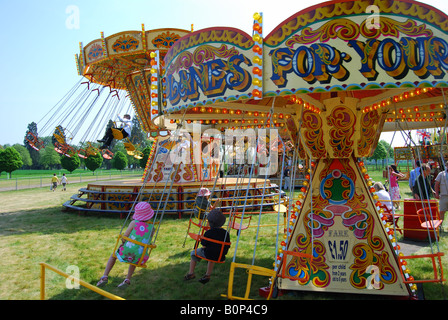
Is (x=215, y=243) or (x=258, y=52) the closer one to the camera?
(x=258, y=52)

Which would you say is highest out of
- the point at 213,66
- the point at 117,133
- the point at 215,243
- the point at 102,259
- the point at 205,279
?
the point at 213,66

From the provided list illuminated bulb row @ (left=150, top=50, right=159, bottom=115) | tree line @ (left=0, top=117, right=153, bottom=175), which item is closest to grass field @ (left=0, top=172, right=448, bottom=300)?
illuminated bulb row @ (left=150, top=50, right=159, bottom=115)

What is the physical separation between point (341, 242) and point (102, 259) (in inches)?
161

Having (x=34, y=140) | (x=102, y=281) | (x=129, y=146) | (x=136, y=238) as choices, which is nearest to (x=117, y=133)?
(x=129, y=146)

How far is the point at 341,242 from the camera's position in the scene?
432 cm

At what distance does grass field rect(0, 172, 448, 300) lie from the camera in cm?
432

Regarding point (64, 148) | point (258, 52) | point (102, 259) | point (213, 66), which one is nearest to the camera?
point (258, 52)

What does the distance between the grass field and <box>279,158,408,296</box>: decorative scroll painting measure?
0.21 m

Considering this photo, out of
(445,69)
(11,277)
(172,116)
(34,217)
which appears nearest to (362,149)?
(445,69)

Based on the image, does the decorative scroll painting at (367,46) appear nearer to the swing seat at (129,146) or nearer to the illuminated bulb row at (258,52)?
the illuminated bulb row at (258,52)

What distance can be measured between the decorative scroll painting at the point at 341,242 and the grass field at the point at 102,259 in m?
0.21

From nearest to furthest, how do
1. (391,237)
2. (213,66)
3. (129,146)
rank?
(213,66) < (391,237) < (129,146)

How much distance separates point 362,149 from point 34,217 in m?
9.82

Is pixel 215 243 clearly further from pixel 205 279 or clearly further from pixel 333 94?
pixel 333 94
